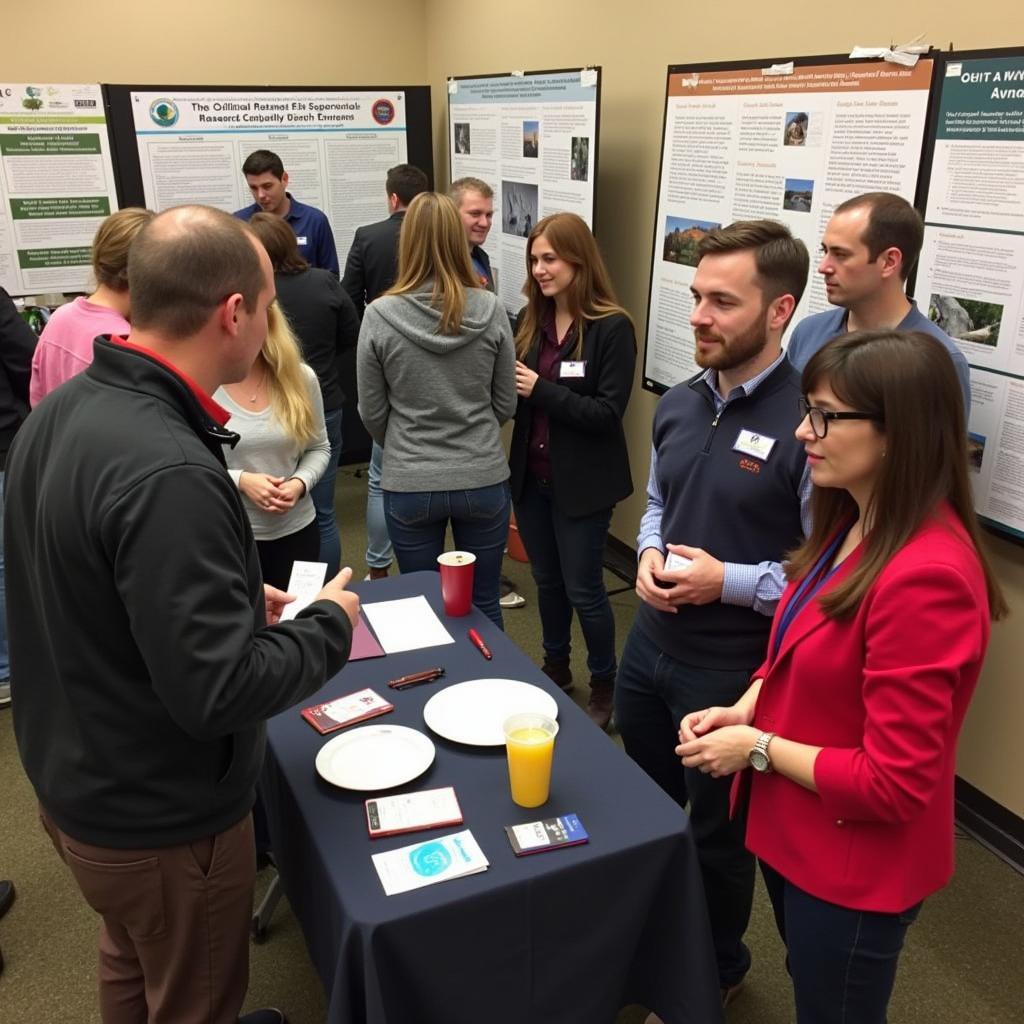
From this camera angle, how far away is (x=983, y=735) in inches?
93.5

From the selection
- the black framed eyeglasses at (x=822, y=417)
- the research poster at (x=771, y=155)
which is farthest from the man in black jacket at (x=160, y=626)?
the research poster at (x=771, y=155)

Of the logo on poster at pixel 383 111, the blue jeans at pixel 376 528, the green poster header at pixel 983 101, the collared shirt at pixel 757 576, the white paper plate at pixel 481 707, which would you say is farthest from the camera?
the logo on poster at pixel 383 111

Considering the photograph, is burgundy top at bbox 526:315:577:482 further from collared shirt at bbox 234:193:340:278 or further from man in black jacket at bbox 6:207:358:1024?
collared shirt at bbox 234:193:340:278

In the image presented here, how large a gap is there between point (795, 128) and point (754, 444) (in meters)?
1.51

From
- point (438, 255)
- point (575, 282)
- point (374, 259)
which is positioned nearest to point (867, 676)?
point (438, 255)

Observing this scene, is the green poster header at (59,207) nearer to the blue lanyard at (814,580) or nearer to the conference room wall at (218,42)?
the conference room wall at (218,42)

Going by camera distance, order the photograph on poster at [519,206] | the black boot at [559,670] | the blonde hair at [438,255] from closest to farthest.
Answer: the blonde hair at [438,255]
the black boot at [559,670]
the photograph on poster at [519,206]

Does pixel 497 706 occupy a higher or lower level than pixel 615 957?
higher

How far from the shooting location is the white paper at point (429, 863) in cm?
115

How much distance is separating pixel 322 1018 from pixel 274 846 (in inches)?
20.8

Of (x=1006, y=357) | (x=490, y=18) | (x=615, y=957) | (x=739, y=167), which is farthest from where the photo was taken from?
(x=490, y=18)

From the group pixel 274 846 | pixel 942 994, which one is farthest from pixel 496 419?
pixel 942 994

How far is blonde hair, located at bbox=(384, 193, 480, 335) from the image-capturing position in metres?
2.26

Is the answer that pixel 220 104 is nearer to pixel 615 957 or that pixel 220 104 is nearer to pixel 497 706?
pixel 497 706
